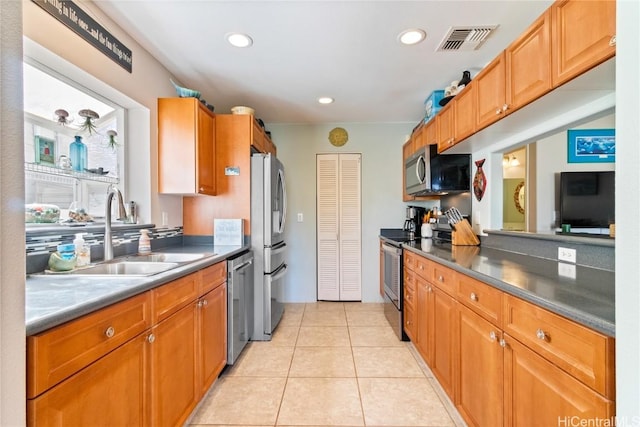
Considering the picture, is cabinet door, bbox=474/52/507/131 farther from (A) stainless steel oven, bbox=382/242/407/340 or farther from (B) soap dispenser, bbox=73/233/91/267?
(B) soap dispenser, bbox=73/233/91/267

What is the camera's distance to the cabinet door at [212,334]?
1.67m

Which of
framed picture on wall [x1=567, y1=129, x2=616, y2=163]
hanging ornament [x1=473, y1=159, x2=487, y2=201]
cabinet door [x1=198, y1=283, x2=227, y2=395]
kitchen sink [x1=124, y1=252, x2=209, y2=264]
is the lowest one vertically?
cabinet door [x1=198, y1=283, x2=227, y2=395]

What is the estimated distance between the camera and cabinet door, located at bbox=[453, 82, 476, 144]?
1.99m

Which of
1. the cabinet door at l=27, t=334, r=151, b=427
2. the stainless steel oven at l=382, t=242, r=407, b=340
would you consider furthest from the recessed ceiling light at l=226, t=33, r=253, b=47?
the stainless steel oven at l=382, t=242, r=407, b=340

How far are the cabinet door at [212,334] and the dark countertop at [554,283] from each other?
1507 mm

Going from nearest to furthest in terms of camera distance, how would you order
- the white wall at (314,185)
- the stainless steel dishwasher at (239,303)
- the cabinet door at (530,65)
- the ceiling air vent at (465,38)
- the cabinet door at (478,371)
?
the cabinet door at (478,371)
the cabinet door at (530,65)
the ceiling air vent at (465,38)
the stainless steel dishwasher at (239,303)
the white wall at (314,185)

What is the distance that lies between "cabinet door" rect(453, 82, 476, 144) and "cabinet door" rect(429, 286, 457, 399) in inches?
47.2

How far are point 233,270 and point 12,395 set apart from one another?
1.55m

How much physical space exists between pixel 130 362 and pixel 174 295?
1.17ft

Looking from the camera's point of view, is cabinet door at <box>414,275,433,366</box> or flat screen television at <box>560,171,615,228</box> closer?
flat screen television at <box>560,171,615,228</box>

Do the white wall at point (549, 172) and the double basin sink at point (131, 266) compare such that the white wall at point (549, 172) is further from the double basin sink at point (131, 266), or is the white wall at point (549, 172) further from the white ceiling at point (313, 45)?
the double basin sink at point (131, 266)

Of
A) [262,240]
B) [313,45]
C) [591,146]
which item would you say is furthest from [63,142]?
[591,146]

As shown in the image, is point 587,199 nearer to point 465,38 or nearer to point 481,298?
point 481,298
